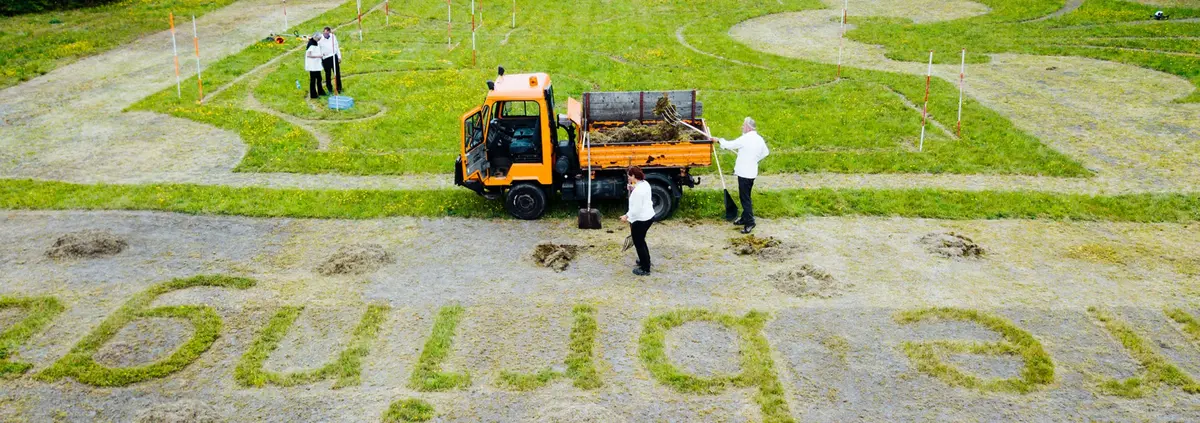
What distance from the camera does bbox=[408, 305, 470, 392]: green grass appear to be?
498 inches

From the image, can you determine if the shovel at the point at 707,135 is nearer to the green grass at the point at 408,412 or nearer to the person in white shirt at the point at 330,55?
the green grass at the point at 408,412

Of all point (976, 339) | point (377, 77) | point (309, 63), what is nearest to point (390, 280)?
point (976, 339)

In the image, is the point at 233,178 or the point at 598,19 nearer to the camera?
the point at 233,178

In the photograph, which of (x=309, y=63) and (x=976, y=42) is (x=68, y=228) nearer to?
(x=309, y=63)

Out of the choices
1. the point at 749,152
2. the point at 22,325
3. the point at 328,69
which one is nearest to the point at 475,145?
the point at 749,152

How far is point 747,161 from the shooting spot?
17.9 metres

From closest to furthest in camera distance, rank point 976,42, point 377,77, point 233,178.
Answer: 1. point 233,178
2. point 377,77
3. point 976,42

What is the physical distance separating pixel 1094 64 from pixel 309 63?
24977 millimetres

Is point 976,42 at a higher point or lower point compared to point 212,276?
higher

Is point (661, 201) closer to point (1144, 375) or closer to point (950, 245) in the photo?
point (950, 245)

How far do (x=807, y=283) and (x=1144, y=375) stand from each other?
4.92 metres

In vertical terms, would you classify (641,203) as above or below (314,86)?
below

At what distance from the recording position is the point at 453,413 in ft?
39.5

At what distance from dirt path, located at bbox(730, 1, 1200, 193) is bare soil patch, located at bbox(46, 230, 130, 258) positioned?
1330 centimetres
